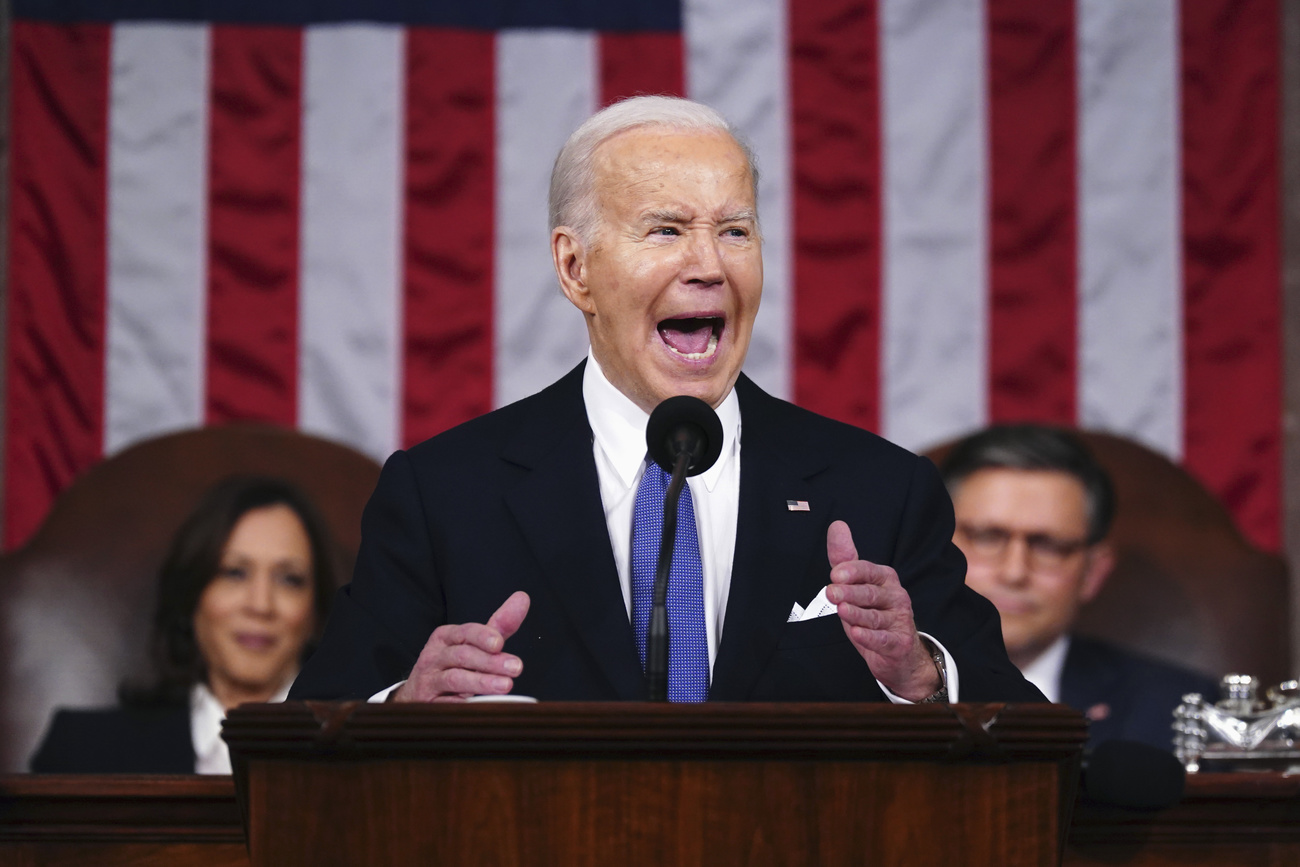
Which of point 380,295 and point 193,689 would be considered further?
point 380,295

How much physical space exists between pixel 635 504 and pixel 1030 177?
8.11ft

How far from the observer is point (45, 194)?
393 centimetres

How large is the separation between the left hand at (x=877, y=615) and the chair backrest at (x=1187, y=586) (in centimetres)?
218

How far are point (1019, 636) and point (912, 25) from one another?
1.68 metres

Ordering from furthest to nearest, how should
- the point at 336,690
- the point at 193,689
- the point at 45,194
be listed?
the point at 45,194 → the point at 193,689 → the point at 336,690

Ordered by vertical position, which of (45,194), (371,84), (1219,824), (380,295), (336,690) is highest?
(371,84)

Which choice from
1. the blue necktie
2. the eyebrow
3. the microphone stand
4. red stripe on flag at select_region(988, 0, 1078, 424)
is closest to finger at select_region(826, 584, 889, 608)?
the microphone stand

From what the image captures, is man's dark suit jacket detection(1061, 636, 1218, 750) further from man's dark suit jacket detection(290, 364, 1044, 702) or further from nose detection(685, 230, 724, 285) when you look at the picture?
nose detection(685, 230, 724, 285)

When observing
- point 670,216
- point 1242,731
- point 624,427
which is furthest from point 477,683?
point 1242,731

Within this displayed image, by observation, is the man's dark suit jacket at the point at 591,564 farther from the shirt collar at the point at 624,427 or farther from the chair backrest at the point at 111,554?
the chair backrest at the point at 111,554

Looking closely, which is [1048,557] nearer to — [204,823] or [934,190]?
[934,190]

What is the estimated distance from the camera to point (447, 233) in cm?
400

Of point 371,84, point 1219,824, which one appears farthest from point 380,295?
point 1219,824

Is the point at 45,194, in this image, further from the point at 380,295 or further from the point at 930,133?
the point at 930,133
